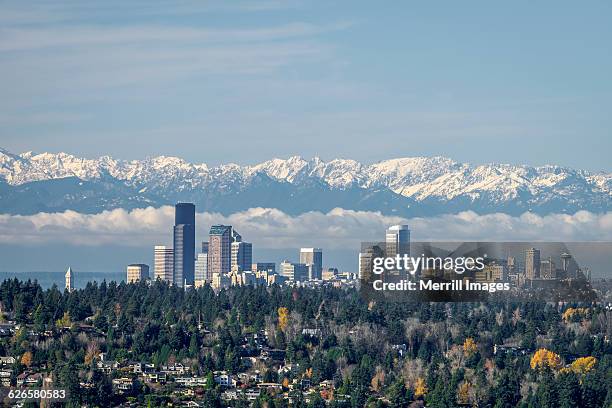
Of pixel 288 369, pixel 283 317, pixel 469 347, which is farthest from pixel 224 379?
pixel 283 317

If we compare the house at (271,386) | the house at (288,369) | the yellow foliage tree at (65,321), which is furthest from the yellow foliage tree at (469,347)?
the yellow foliage tree at (65,321)

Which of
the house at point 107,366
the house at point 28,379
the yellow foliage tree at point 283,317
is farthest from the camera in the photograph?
the yellow foliage tree at point 283,317

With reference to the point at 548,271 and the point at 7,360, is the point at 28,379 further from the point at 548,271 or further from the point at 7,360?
the point at 548,271

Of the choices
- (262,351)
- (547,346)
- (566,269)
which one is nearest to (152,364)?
(262,351)

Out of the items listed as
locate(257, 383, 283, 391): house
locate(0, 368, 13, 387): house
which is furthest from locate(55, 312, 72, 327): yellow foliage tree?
locate(257, 383, 283, 391): house

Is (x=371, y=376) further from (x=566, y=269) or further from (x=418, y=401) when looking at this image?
(x=566, y=269)

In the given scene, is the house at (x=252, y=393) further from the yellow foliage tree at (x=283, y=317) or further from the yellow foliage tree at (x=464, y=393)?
the yellow foliage tree at (x=283, y=317)
